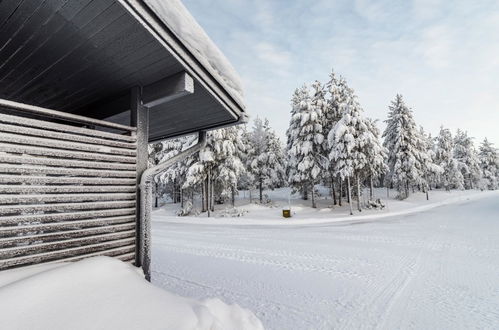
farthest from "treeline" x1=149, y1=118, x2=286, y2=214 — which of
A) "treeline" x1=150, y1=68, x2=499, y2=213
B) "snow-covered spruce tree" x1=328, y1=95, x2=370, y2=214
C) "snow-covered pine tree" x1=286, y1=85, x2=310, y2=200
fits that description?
"snow-covered spruce tree" x1=328, y1=95, x2=370, y2=214

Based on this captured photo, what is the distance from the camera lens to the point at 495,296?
522 centimetres

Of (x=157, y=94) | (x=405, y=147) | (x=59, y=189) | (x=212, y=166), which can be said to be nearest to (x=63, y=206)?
(x=59, y=189)

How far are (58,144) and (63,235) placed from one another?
1110mm

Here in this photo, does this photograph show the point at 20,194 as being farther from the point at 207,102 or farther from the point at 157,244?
the point at 157,244

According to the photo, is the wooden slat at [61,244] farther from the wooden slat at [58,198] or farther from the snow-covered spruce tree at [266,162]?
the snow-covered spruce tree at [266,162]

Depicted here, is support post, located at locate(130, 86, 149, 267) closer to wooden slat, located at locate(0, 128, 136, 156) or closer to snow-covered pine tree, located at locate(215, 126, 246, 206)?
wooden slat, located at locate(0, 128, 136, 156)

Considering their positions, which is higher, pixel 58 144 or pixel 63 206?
pixel 58 144

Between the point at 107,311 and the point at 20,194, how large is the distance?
1722mm

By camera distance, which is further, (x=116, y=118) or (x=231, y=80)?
(x=116, y=118)

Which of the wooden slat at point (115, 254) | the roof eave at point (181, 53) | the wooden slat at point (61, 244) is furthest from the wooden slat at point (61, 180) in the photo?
the roof eave at point (181, 53)

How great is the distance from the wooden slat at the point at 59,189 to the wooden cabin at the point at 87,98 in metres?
0.01

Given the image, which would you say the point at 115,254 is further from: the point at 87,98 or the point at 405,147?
the point at 405,147

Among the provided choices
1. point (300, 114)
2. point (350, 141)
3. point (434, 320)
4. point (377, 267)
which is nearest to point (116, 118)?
point (434, 320)

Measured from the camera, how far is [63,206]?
11.3ft
